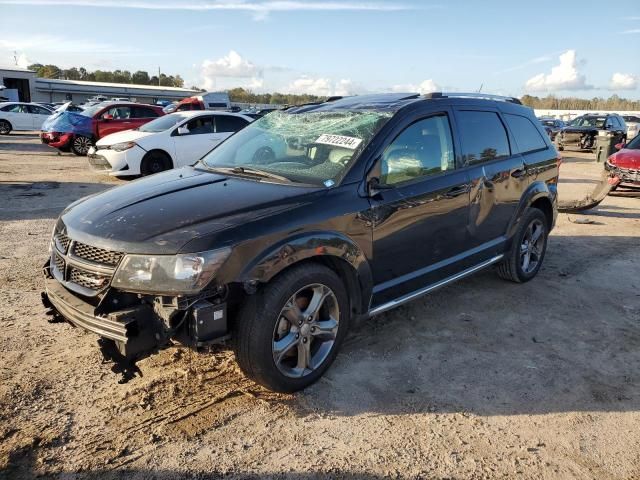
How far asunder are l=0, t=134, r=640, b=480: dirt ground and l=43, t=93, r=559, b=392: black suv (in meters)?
0.40

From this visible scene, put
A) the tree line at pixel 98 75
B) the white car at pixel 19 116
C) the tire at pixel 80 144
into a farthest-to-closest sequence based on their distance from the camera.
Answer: the tree line at pixel 98 75 < the white car at pixel 19 116 < the tire at pixel 80 144

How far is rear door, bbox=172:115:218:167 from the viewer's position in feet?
37.1

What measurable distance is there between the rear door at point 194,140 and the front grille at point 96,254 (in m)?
8.47

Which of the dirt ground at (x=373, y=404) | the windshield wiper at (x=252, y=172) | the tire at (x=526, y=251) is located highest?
the windshield wiper at (x=252, y=172)

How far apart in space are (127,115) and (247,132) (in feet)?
43.5

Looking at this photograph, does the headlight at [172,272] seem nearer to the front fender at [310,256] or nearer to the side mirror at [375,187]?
the front fender at [310,256]

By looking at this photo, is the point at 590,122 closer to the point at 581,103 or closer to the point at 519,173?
the point at 519,173

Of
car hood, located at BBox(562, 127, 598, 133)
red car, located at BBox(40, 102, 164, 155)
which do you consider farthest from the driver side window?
car hood, located at BBox(562, 127, 598, 133)

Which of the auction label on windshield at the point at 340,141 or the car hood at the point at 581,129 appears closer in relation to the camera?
the auction label on windshield at the point at 340,141

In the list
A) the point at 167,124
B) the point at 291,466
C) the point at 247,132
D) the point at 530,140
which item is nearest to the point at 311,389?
the point at 291,466

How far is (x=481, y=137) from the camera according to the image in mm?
4590

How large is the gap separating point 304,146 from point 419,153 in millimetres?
895

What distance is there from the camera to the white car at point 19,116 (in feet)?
78.9

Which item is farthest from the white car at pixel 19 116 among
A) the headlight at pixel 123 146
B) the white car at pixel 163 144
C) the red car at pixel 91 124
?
the headlight at pixel 123 146
